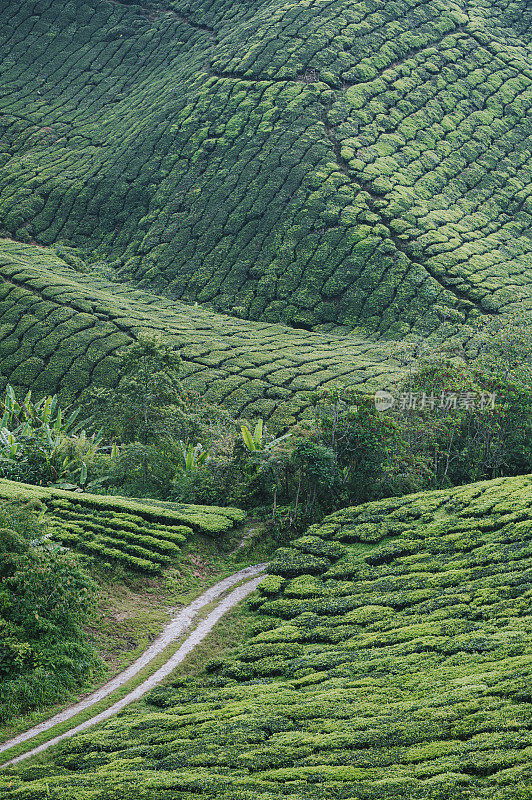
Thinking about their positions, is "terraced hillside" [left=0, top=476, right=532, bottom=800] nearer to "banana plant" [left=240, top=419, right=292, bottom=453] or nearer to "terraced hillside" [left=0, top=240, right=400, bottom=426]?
"banana plant" [left=240, top=419, right=292, bottom=453]

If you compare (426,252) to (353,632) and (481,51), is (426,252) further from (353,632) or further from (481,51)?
(353,632)

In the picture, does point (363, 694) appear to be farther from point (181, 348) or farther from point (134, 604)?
point (181, 348)

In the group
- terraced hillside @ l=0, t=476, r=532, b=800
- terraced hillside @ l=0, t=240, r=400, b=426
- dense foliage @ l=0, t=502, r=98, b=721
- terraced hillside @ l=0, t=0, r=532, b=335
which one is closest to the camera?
terraced hillside @ l=0, t=476, r=532, b=800

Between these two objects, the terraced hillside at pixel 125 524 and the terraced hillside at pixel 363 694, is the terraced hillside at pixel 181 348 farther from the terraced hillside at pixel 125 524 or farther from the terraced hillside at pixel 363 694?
the terraced hillside at pixel 363 694

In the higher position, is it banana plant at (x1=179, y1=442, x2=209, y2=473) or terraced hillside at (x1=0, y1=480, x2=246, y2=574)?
banana plant at (x1=179, y1=442, x2=209, y2=473)

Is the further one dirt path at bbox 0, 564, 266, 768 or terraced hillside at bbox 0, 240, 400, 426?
terraced hillside at bbox 0, 240, 400, 426

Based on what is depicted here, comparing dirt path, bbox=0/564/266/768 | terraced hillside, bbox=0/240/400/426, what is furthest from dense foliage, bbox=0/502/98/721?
terraced hillside, bbox=0/240/400/426

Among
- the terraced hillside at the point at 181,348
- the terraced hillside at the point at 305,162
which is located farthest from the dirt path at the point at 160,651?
the terraced hillside at the point at 305,162
